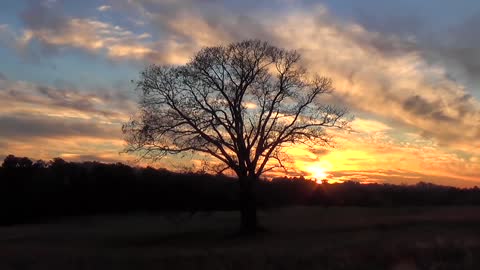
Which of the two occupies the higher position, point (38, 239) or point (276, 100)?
point (276, 100)

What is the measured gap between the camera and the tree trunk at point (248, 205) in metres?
38.2

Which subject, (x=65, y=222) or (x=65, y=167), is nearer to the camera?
(x=65, y=222)

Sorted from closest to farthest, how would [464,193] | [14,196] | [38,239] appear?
[38,239], [14,196], [464,193]

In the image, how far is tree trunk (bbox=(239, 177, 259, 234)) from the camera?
3822 cm

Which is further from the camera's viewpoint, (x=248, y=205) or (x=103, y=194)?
(x=103, y=194)

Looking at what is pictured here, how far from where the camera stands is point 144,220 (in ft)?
209

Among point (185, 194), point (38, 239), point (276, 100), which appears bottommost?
point (38, 239)

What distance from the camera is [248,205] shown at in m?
A: 38.9

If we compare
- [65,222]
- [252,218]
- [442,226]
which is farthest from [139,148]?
[65,222]

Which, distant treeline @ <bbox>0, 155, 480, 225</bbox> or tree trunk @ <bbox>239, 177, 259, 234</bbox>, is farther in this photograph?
distant treeline @ <bbox>0, 155, 480, 225</bbox>

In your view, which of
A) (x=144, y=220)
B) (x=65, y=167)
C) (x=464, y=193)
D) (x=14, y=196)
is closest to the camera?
(x=144, y=220)

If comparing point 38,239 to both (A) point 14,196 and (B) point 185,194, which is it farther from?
(A) point 14,196

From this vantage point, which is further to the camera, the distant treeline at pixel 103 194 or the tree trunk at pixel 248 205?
the distant treeline at pixel 103 194

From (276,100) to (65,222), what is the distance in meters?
37.6
